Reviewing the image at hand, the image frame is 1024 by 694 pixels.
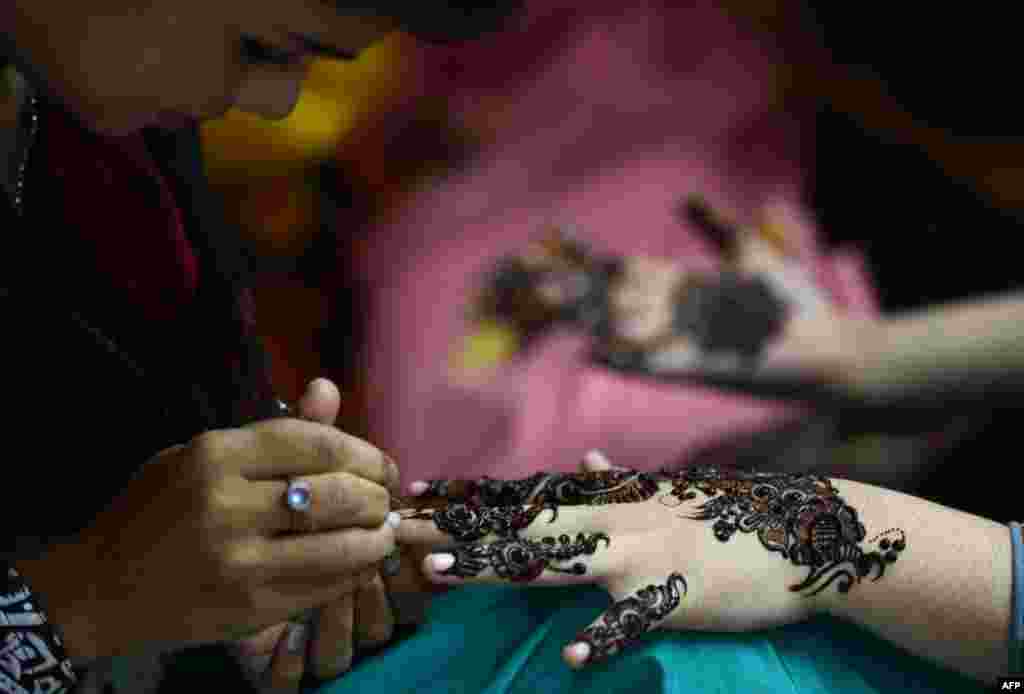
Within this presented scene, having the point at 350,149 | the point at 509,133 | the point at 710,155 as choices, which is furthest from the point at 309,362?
the point at 710,155

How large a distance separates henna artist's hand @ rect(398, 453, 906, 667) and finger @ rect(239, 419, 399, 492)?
8cm

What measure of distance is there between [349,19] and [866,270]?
123cm

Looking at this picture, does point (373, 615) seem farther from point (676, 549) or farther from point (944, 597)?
point (944, 597)

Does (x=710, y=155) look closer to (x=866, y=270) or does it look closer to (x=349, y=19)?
(x=866, y=270)

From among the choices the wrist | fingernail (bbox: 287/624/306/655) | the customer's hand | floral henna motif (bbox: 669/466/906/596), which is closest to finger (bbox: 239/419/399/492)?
the customer's hand

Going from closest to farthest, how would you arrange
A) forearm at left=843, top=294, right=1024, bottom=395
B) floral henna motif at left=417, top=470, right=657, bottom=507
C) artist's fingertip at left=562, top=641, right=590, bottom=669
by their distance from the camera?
artist's fingertip at left=562, top=641, right=590, bottom=669
floral henna motif at left=417, top=470, right=657, bottom=507
forearm at left=843, top=294, right=1024, bottom=395

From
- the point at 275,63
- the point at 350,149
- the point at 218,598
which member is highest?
the point at 275,63

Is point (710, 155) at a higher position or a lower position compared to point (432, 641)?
higher

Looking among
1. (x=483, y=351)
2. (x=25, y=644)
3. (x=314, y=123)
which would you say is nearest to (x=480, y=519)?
(x=25, y=644)

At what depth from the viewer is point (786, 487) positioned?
771 millimetres

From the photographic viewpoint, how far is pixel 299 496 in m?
0.67

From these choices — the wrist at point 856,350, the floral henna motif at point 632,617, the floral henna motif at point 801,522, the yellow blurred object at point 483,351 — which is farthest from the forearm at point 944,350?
the floral henna motif at point 632,617

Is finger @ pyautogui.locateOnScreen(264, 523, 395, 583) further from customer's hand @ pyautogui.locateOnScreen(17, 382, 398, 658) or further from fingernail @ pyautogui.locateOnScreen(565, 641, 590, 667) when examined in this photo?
fingernail @ pyautogui.locateOnScreen(565, 641, 590, 667)

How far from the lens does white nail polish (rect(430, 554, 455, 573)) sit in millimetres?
710
